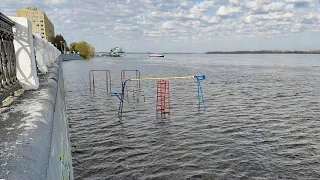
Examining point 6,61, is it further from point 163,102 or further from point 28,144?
point 163,102

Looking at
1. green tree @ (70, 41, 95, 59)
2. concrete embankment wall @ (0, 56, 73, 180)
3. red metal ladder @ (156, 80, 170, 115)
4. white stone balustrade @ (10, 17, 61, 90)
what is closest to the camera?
concrete embankment wall @ (0, 56, 73, 180)

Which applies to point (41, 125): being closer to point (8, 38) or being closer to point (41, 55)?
point (8, 38)

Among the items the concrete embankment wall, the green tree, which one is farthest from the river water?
the green tree

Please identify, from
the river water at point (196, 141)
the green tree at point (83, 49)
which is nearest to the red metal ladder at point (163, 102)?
the river water at point (196, 141)

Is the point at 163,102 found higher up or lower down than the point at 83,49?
lower down

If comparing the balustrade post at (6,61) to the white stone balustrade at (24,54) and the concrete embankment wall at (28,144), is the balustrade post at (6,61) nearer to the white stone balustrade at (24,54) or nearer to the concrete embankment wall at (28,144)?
the white stone balustrade at (24,54)

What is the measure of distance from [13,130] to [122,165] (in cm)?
721

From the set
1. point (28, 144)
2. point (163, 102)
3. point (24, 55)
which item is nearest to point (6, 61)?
point (24, 55)

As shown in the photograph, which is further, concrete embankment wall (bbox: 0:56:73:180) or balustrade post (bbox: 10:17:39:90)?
balustrade post (bbox: 10:17:39:90)

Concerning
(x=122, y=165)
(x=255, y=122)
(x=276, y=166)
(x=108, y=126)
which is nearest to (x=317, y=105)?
(x=255, y=122)

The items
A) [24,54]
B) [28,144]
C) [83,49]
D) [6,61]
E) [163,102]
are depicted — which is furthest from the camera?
[83,49]

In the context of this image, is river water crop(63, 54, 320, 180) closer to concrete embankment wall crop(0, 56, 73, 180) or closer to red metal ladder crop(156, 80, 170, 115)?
red metal ladder crop(156, 80, 170, 115)

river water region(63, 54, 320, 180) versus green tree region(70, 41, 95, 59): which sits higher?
green tree region(70, 41, 95, 59)

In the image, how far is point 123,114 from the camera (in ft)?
62.3
